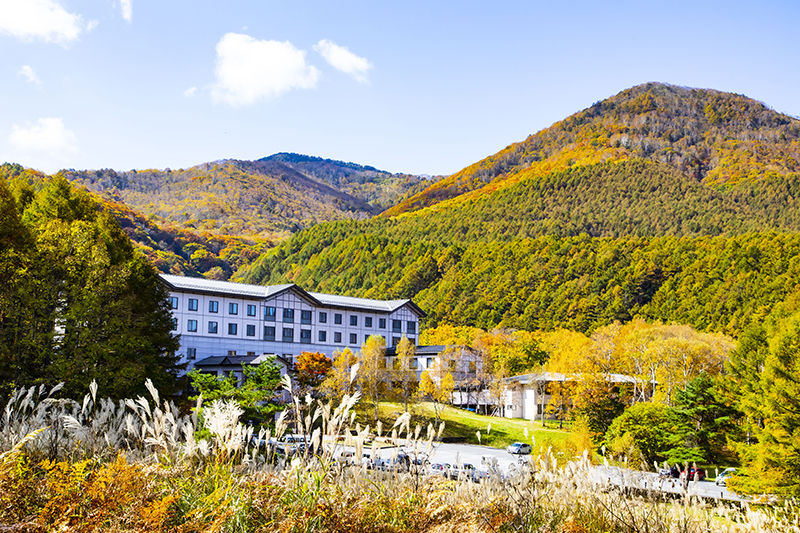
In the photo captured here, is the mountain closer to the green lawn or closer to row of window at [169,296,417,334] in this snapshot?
the green lawn

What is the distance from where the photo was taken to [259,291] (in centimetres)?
7712

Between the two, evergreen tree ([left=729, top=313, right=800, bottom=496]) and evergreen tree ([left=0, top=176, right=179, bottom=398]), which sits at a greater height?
evergreen tree ([left=0, top=176, right=179, bottom=398])

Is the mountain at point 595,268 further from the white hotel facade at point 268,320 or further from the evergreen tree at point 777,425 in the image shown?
the white hotel facade at point 268,320

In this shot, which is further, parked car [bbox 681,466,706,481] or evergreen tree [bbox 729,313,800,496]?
evergreen tree [bbox 729,313,800,496]

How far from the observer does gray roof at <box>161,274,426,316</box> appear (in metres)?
72.3

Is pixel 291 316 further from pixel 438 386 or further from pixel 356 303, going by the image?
pixel 438 386

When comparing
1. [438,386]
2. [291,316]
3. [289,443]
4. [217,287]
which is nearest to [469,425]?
[438,386]

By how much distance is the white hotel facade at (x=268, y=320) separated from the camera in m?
71.5

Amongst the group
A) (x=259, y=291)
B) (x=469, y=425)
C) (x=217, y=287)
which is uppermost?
(x=217, y=287)

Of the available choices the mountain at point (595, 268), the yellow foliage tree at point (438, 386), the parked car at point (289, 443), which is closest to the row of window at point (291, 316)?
the yellow foliage tree at point (438, 386)

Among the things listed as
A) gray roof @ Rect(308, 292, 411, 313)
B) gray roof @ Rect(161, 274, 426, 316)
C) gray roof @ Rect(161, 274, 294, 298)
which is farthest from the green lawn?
gray roof @ Rect(161, 274, 294, 298)

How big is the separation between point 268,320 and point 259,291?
350cm

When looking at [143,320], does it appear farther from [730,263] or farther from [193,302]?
[730,263]

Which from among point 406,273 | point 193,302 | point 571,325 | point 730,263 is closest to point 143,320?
point 193,302
